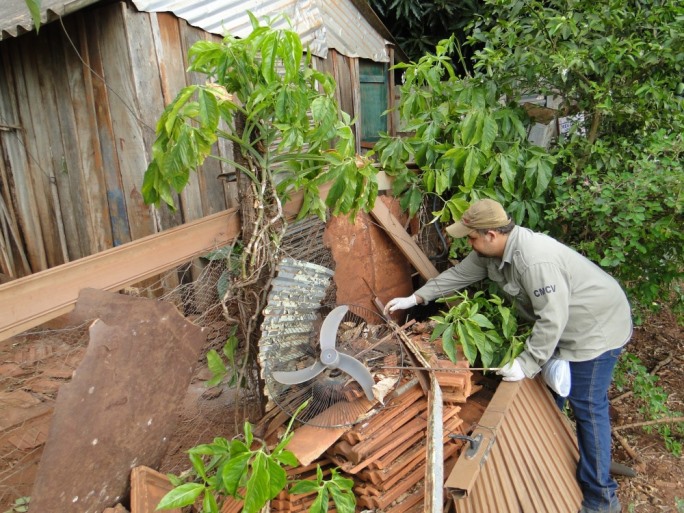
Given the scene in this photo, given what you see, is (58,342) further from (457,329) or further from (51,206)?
(51,206)

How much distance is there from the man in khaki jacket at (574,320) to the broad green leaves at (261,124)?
90 centimetres

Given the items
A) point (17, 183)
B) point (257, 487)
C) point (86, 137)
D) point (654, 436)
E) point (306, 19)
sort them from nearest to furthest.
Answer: point (257, 487) < point (654, 436) < point (86, 137) < point (17, 183) < point (306, 19)

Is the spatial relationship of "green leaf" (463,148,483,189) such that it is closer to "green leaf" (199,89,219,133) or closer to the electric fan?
the electric fan

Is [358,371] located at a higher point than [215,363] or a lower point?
lower

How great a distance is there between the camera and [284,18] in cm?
265

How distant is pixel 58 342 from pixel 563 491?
286 cm

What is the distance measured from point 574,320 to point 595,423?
2.08 ft

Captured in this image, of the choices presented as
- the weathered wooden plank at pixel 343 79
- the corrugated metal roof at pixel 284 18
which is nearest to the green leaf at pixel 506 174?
the corrugated metal roof at pixel 284 18

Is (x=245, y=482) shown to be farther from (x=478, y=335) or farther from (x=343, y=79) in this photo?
(x=343, y=79)

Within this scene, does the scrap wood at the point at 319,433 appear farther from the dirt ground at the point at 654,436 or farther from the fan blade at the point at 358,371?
the dirt ground at the point at 654,436

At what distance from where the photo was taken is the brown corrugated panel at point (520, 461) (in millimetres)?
2334

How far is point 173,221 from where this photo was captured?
11.8ft

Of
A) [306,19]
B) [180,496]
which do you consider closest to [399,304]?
[180,496]

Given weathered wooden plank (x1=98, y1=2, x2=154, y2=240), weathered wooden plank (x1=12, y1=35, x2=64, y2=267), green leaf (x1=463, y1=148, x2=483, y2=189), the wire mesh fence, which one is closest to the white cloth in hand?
green leaf (x1=463, y1=148, x2=483, y2=189)
